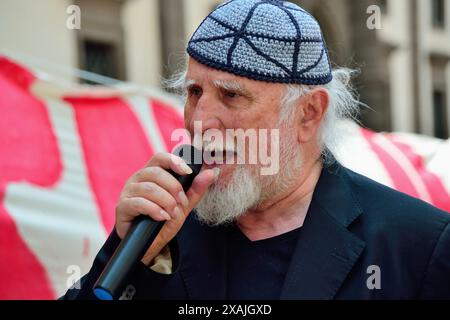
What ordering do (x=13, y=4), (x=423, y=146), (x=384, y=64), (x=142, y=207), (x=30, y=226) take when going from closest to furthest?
(x=142, y=207), (x=30, y=226), (x=423, y=146), (x=13, y=4), (x=384, y=64)

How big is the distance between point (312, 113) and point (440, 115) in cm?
1667

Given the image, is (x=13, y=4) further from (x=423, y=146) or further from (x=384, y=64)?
(x=384, y=64)

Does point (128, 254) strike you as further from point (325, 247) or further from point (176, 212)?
point (325, 247)

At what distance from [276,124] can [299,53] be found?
19 centimetres

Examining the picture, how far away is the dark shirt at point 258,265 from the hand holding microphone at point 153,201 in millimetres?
242

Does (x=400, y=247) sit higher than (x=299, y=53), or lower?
lower

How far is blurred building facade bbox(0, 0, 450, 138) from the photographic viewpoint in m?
7.96

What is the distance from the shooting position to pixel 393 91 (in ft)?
51.1

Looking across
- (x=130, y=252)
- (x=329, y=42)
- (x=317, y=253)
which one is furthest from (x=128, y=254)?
(x=329, y=42)

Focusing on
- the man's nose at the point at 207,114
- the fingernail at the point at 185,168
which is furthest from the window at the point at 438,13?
the fingernail at the point at 185,168

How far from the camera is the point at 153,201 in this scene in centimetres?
158
